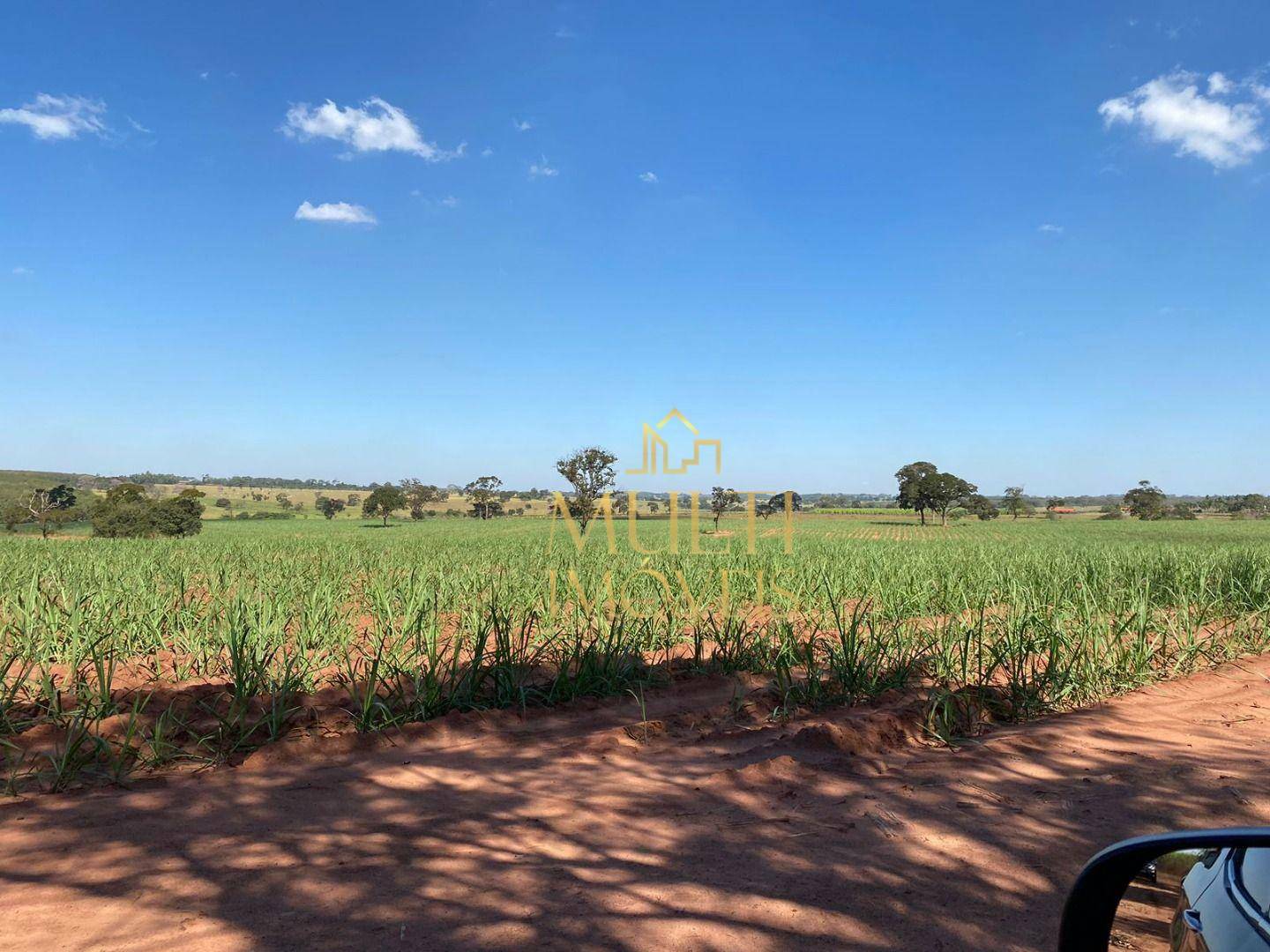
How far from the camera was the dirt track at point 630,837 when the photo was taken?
8.16 feet

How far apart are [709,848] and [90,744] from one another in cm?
394

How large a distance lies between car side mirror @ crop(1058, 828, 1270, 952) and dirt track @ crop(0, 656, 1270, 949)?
5.21 ft

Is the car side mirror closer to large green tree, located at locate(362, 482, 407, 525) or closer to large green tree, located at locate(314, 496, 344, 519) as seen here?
large green tree, located at locate(362, 482, 407, 525)

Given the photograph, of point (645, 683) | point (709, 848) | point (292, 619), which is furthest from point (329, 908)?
point (292, 619)

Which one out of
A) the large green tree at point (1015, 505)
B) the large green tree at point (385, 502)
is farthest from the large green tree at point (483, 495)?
the large green tree at point (1015, 505)

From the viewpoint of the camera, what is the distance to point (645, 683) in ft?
19.9

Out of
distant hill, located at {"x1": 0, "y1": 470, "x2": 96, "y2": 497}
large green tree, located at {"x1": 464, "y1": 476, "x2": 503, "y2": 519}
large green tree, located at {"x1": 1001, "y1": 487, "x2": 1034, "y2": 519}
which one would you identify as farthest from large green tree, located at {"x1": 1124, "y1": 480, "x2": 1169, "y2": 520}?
distant hill, located at {"x1": 0, "y1": 470, "x2": 96, "y2": 497}

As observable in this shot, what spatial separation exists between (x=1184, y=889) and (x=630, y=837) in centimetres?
255

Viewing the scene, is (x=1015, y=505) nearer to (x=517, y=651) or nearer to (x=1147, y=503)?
(x=1147, y=503)

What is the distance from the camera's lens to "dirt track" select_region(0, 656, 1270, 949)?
2.49 m

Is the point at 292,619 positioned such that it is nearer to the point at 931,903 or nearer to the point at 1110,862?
the point at 931,903

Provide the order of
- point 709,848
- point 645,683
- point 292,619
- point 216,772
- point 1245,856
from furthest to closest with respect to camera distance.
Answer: point 292,619 → point 645,683 → point 216,772 → point 709,848 → point 1245,856

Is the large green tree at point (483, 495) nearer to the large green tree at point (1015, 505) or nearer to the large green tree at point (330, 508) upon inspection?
the large green tree at point (330, 508)

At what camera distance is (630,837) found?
3.21 meters
